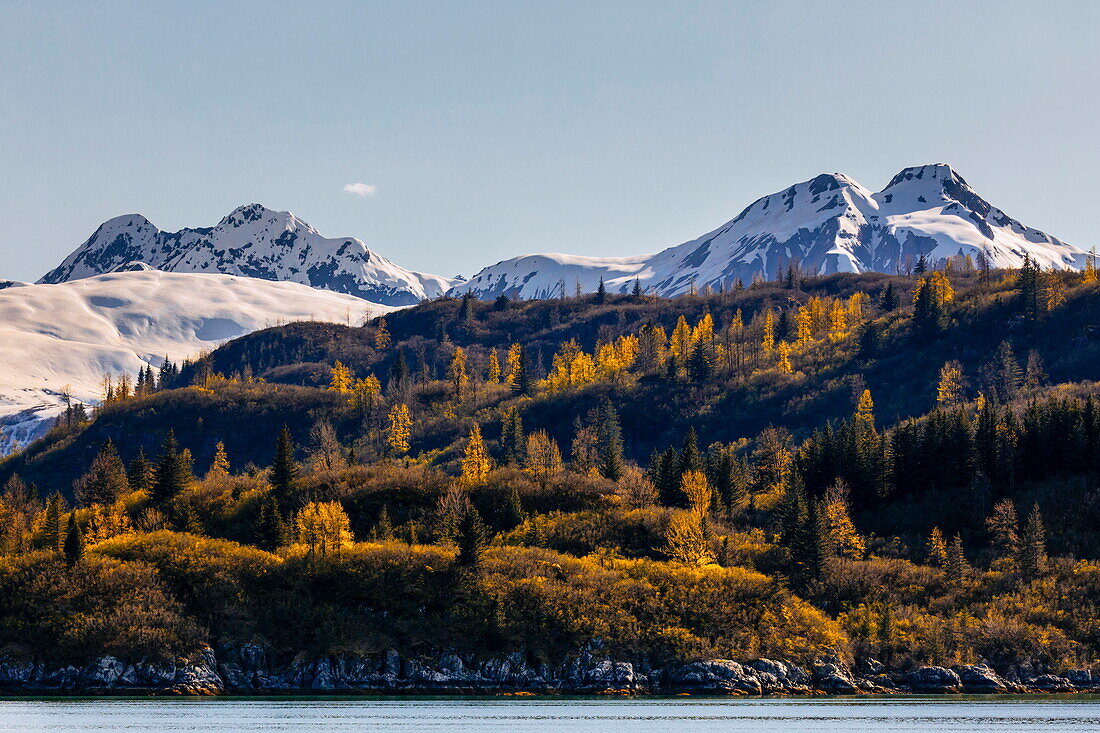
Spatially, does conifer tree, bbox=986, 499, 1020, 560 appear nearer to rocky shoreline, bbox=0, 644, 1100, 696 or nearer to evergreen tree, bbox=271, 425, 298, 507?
rocky shoreline, bbox=0, 644, 1100, 696

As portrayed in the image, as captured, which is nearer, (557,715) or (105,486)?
(557,715)

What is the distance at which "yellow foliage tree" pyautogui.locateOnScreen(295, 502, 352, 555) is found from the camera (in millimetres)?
150000

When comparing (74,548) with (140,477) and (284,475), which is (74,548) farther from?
(140,477)

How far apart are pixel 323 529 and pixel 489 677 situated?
3152cm

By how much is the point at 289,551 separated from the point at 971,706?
7802cm

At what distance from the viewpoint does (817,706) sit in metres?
116

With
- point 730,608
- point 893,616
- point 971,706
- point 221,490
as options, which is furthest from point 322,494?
point 971,706

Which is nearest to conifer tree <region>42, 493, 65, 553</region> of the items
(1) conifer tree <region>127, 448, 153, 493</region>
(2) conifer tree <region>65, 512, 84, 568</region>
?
(2) conifer tree <region>65, 512, 84, 568</region>

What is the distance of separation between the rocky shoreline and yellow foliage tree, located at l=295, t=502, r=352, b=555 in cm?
1862

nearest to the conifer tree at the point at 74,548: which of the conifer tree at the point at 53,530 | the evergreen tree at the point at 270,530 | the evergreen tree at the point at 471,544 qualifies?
the conifer tree at the point at 53,530

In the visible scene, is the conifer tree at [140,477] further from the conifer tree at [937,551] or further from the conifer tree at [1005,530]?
the conifer tree at [1005,530]

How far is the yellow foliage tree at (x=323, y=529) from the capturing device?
492ft

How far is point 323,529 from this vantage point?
15138 centimetres

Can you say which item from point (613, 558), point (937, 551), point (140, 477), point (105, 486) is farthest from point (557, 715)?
point (140, 477)
